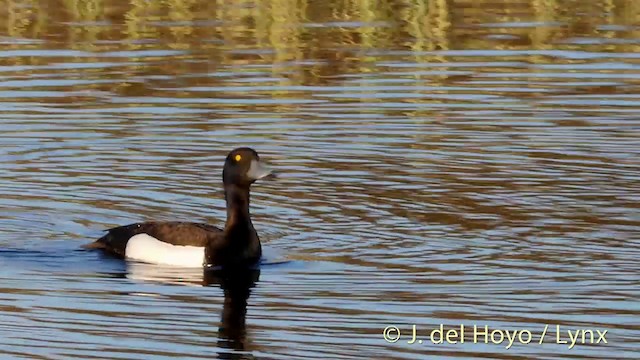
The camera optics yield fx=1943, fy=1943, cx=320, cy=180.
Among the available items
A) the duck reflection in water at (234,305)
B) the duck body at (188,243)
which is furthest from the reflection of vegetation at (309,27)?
the duck reflection in water at (234,305)

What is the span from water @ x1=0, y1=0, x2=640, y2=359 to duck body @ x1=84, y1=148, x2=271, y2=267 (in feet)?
0.54

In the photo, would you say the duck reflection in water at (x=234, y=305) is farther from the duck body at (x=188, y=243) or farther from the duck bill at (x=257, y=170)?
the duck bill at (x=257, y=170)

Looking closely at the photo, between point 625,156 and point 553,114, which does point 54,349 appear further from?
point 553,114

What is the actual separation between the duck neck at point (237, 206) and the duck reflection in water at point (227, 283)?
0.40m

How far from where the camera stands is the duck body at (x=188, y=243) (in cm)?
1399

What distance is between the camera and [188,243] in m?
14.1

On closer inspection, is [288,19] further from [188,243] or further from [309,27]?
[188,243]

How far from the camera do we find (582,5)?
83.9ft

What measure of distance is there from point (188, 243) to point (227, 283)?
76 centimetres

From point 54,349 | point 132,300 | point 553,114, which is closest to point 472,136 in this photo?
point 553,114

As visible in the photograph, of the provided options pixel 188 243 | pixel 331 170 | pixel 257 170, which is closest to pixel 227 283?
pixel 188 243

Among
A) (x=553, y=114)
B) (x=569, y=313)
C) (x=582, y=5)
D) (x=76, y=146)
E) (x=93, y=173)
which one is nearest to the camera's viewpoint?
(x=569, y=313)

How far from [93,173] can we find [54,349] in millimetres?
5503

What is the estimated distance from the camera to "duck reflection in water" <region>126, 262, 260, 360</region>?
1152 centimetres
